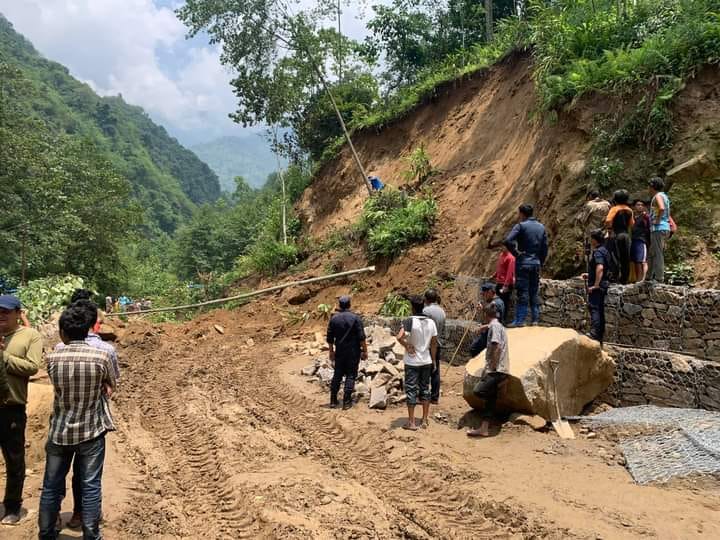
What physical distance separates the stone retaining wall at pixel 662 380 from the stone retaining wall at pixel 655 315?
0.94 ft

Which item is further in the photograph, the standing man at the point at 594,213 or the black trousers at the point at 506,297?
the black trousers at the point at 506,297

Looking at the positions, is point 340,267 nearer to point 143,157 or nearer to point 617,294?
point 617,294

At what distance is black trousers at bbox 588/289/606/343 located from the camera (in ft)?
24.0

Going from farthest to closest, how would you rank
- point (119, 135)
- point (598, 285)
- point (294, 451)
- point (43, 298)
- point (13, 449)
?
point (119, 135)
point (43, 298)
point (598, 285)
point (294, 451)
point (13, 449)

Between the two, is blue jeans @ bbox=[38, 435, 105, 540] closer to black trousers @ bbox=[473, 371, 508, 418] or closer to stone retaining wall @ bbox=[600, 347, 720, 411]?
black trousers @ bbox=[473, 371, 508, 418]

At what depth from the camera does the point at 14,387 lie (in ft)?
13.7

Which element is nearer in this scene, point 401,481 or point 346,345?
point 401,481

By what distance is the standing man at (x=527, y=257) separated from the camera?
8109mm

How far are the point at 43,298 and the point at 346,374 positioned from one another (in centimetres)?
794

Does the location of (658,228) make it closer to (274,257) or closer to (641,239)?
(641,239)

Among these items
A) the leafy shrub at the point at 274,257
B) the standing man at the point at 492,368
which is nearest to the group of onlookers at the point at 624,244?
the standing man at the point at 492,368

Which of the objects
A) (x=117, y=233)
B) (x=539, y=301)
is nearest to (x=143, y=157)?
(x=117, y=233)

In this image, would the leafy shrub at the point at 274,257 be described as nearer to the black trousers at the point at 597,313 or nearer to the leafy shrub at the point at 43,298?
the leafy shrub at the point at 43,298

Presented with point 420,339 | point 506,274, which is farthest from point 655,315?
point 420,339
